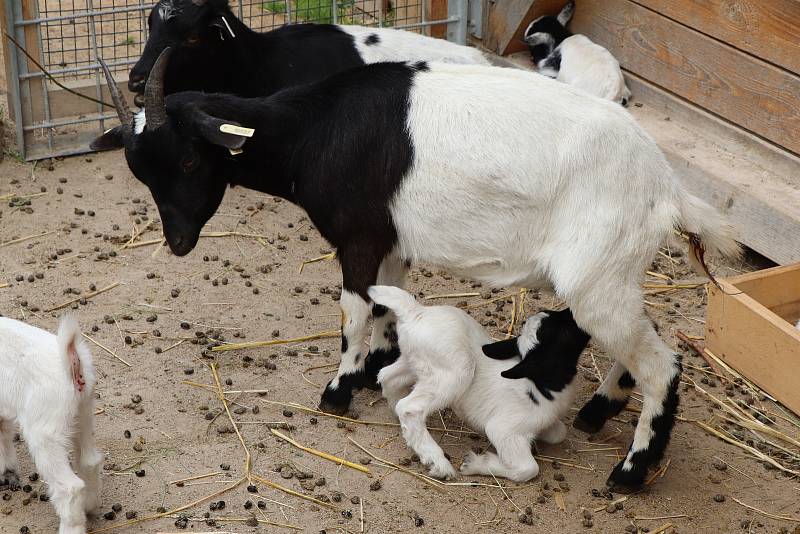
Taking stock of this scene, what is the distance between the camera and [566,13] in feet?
26.7

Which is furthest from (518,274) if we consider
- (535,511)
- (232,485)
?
(232,485)

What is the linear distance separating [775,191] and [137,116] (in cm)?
367

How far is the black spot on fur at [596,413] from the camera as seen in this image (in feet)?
16.2

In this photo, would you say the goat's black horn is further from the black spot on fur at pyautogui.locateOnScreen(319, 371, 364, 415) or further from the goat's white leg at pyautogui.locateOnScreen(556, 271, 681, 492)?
the goat's white leg at pyautogui.locateOnScreen(556, 271, 681, 492)

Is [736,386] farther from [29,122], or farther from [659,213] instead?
[29,122]

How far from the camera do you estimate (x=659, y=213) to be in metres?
4.37

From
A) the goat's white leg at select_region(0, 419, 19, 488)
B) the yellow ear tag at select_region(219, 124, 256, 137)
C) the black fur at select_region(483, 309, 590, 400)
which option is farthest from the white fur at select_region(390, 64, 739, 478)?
the goat's white leg at select_region(0, 419, 19, 488)

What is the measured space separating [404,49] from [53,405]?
360cm

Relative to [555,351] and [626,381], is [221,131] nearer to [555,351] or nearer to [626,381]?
[555,351]

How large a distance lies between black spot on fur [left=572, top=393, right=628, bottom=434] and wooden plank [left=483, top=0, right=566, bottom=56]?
13.0 ft

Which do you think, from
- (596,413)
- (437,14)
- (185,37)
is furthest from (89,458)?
(437,14)

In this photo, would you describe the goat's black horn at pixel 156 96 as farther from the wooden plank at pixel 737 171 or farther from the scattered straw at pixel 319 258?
the wooden plank at pixel 737 171

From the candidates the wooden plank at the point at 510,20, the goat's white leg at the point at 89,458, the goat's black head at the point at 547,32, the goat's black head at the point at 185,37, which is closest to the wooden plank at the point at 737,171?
the goat's black head at the point at 547,32

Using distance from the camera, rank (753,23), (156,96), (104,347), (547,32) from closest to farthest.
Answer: (156,96)
(104,347)
(753,23)
(547,32)
